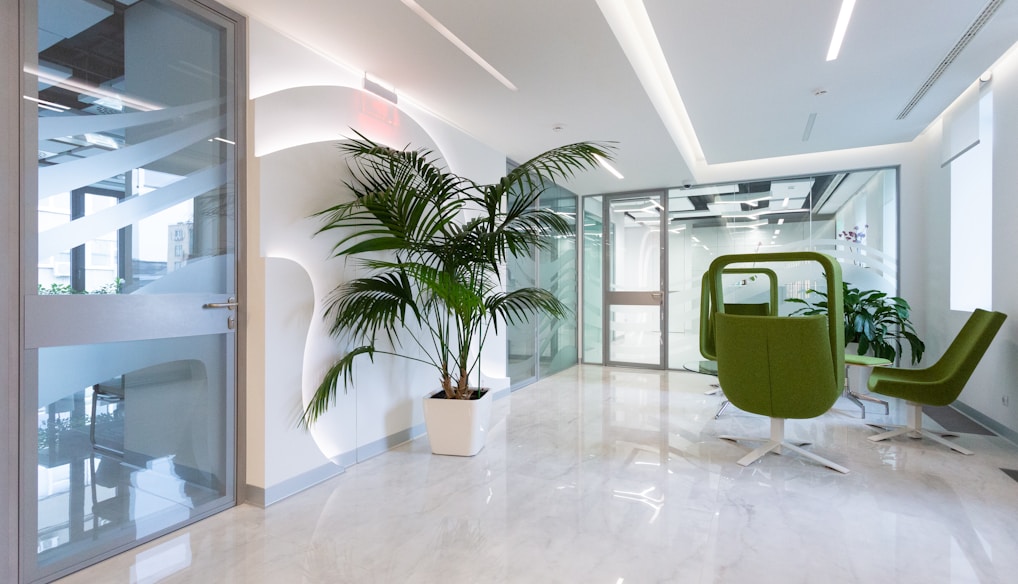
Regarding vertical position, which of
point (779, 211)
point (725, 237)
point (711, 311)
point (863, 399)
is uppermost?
point (779, 211)

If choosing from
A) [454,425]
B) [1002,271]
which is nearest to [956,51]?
[1002,271]

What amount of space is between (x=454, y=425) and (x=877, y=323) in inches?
183

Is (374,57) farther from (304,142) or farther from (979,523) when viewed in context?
(979,523)

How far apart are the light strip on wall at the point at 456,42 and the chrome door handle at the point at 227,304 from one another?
1748 mm

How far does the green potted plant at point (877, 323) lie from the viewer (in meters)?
4.82

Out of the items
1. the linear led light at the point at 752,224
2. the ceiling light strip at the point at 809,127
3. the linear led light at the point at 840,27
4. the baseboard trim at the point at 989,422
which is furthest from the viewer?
the linear led light at the point at 752,224

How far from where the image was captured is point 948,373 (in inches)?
128

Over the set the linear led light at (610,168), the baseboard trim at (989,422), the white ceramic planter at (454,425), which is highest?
the linear led light at (610,168)

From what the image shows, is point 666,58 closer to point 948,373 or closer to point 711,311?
point 711,311

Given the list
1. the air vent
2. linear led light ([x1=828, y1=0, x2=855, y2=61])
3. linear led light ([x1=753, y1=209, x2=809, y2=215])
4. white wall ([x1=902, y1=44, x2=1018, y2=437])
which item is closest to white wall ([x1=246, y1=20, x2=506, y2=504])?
linear led light ([x1=828, y1=0, x2=855, y2=61])

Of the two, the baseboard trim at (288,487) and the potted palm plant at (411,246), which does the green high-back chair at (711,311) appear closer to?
the potted palm plant at (411,246)

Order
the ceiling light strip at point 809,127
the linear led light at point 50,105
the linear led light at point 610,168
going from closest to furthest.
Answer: the linear led light at point 50,105
the ceiling light strip at point 809,127
the linear led light at point 610,168

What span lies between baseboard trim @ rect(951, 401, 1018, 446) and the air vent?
2636 millimetres

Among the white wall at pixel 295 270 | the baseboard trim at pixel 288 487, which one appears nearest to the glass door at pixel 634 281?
the white wall at pixel 295 270
